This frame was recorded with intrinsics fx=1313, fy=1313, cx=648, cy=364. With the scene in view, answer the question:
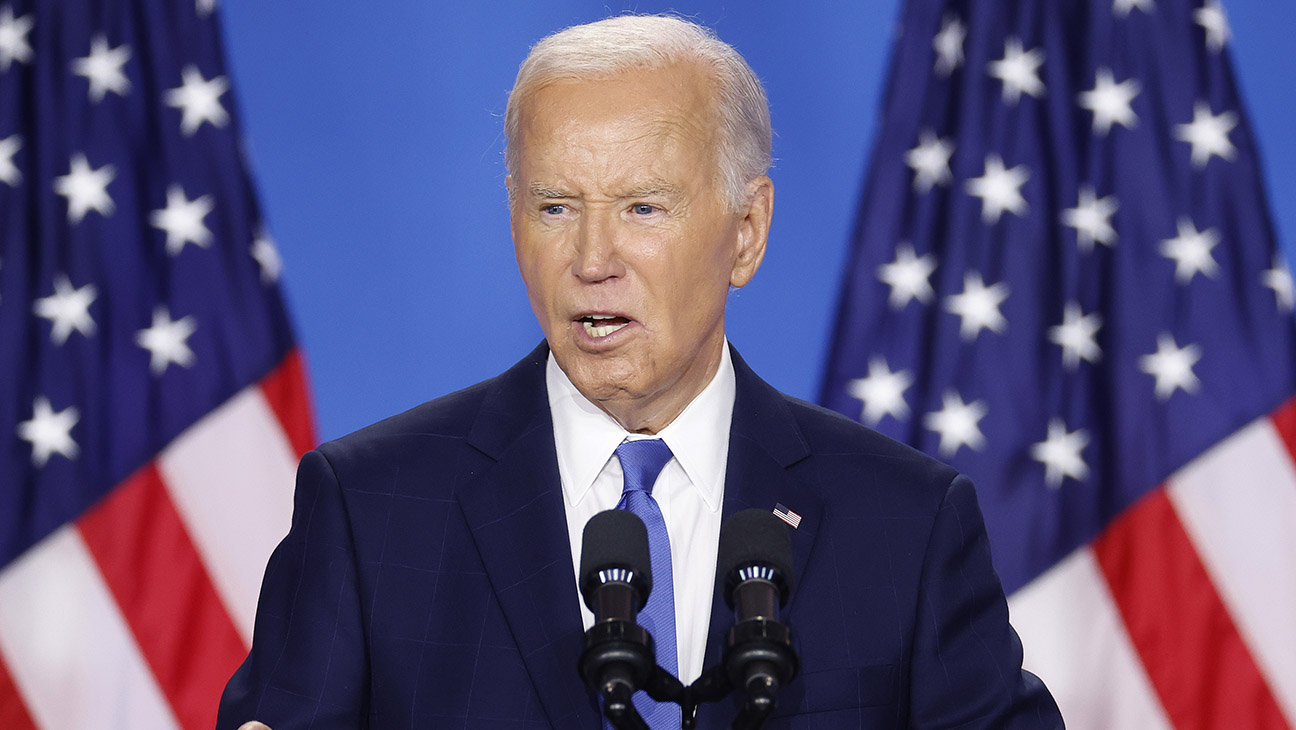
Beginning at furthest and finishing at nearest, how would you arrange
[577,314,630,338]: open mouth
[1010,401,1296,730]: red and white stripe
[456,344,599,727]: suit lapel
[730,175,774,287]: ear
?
[1010,401,1296,730]: red and white stripe < [730,175,774,287]: ear < [577,314,630,338]: open mouth < [456,344,599,727]: suit lapel

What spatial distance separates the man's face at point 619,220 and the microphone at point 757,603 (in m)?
0.41

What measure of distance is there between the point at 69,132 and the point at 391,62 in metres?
0.79

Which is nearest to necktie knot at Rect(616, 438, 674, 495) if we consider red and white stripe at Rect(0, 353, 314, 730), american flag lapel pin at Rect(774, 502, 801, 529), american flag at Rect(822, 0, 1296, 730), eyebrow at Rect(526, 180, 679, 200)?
american flag lapel pin at Rect(774, 502, 801, 529)

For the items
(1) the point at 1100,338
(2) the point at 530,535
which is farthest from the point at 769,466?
(1) the point at 1100,338

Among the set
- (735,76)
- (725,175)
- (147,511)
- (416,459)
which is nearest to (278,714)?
(416,459)

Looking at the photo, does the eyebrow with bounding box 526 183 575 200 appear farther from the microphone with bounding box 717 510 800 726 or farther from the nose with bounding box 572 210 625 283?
the microphone with bounding box 717 510 800 726

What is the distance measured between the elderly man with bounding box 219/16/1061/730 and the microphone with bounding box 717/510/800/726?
335mm

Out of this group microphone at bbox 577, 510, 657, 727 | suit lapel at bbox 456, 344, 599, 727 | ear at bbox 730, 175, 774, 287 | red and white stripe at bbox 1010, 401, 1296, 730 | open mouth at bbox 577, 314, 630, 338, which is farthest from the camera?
red and white stripe at bbox 1010, 401, 1296, 730

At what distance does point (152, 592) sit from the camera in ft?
10.3

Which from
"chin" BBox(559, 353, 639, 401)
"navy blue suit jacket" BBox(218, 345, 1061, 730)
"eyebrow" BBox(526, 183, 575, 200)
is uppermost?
"eyebrow" BBox(526, 183, 575, 200)

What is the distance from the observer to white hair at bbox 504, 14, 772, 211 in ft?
5.09

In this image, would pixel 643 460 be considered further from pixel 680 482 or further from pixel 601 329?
pixel 601 329

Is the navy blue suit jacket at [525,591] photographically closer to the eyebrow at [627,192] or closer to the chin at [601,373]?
the chin at [601,373]

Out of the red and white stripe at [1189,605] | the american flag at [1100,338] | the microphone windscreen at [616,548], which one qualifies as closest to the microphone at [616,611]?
the microphone windscreen at [616,548]
